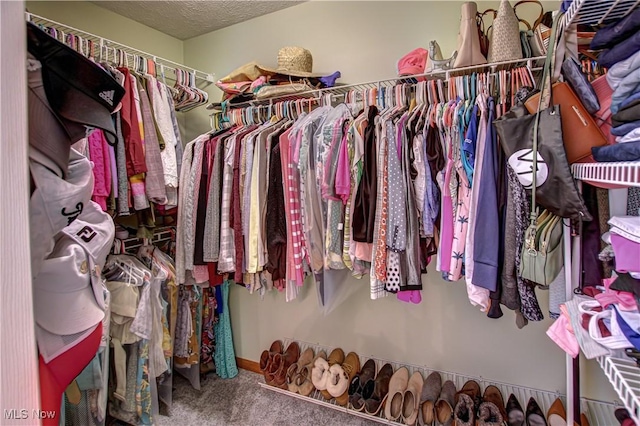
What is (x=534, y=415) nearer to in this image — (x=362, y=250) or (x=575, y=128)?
(x=362, y=250)

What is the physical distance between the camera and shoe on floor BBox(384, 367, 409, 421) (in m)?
1.69

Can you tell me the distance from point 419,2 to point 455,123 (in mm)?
862

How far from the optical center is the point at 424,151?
1.30 metres

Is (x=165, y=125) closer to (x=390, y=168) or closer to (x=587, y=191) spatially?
(x=390, y=168)

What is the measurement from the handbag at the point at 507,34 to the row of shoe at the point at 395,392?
4.81ft

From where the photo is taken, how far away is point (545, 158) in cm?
89

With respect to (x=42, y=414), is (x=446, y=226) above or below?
above

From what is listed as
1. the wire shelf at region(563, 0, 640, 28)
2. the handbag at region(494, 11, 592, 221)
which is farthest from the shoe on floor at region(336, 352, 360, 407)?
the wire shelf at region(563, 0, 640, 28)

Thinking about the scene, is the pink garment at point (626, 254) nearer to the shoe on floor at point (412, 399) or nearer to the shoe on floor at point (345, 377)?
the shoe on floor at point (412, 399)

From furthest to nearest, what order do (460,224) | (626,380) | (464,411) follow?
(464,411) < (460,224) < (626,380)

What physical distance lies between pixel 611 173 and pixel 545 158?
228 millimetres

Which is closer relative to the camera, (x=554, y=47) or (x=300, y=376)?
(x=554, y=47)

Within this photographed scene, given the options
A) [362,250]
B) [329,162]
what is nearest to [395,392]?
[362,250]

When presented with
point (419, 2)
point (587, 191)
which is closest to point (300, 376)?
point (587, 191)
